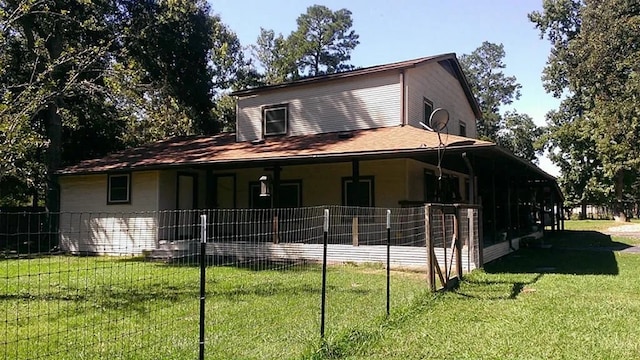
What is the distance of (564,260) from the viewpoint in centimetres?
1238

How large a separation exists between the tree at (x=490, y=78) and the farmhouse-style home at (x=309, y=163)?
107 feet

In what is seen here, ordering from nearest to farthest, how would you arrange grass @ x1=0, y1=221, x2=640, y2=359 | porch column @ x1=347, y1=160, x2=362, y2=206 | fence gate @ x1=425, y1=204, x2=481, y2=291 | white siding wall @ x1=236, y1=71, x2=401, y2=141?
1. grass @ x1=0, y1=221, x2=640, y2=359
2. fence gate @ x1=425, y1=204, x2=481, y2=291
3. porch column @ x1=347, y1=160, x2=362, y2=206
4. white siding wall @ x1=236, y1=71, x2=401, y2=141

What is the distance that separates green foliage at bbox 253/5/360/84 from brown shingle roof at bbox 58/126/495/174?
19.3 meters

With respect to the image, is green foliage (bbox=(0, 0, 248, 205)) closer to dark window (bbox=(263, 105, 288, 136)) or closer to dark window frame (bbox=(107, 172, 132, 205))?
dark window frame (bbox=(107, 172, 132, 205))

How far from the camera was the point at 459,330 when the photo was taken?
5.58 metres

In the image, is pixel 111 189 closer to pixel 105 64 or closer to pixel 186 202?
pixel 186 202

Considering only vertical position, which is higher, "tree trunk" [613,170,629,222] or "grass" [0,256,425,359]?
"tree trunk" [613,170,629,222]

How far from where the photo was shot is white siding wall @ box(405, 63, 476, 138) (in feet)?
48.7

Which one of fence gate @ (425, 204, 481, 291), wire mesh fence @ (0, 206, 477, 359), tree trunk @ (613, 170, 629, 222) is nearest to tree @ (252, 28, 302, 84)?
wire mesh fence @ (0, 206, 477, 359)

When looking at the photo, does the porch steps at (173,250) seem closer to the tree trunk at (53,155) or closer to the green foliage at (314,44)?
the tree trunk at (53,155)

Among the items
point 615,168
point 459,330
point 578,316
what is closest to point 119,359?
point 459,330

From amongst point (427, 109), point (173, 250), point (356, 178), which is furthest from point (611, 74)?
point (173, 250)

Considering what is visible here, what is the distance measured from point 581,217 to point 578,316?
38676 mm

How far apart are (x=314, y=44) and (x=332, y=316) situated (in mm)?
32756
